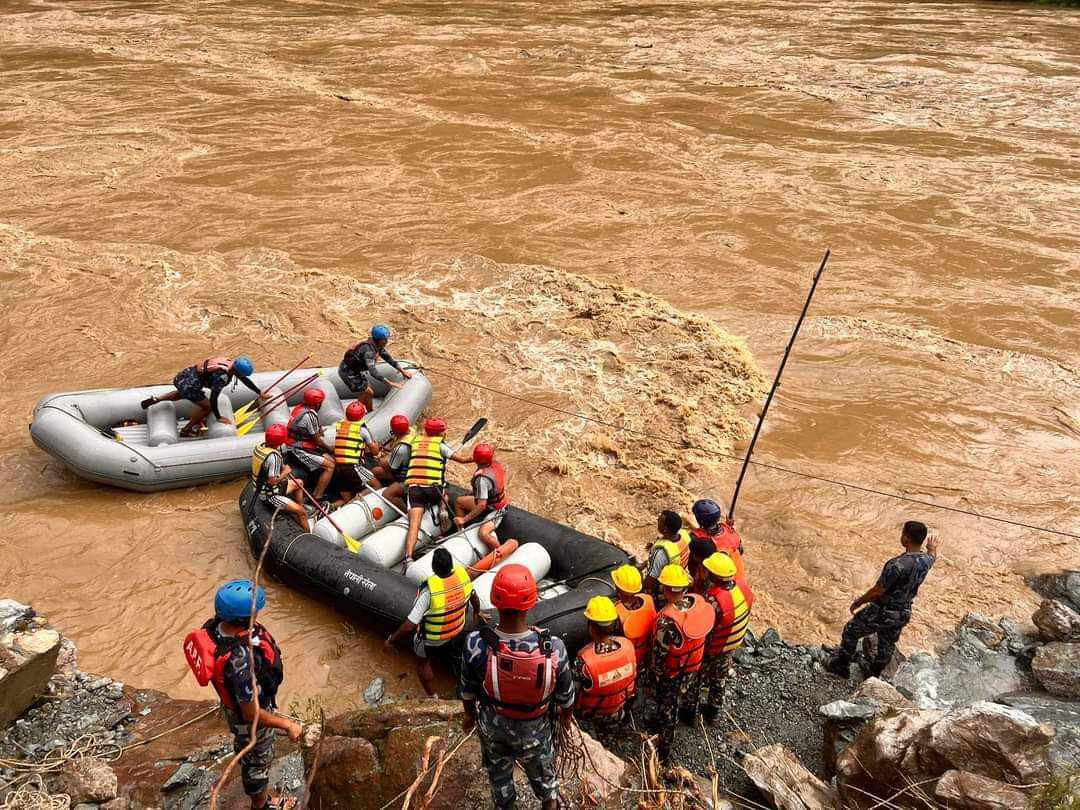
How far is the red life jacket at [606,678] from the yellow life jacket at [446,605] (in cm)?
94

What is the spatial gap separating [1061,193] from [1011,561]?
36.6 ft

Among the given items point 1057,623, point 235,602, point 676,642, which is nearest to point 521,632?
point 676,642

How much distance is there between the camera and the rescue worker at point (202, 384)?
7.33 meters

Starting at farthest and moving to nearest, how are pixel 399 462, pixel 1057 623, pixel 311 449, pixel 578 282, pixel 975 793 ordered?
pixel 578 282 → pixel 311 449 → pixel 399 462 → pixel 1057 623 → pixel 975 793

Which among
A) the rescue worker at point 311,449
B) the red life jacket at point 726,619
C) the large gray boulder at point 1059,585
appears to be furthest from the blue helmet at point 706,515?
the large gray boulder at point 1059,585

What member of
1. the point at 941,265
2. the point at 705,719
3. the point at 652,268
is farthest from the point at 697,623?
the point at 941,265

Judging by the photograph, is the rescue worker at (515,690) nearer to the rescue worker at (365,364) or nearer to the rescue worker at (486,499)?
the rescue worker at (486,499)

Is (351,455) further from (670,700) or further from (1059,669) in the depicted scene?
(1059,669)

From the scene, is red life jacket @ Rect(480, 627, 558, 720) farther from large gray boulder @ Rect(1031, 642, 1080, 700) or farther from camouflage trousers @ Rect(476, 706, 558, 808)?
large gray boulder @ Rect(1031, 642, 1080, 700)

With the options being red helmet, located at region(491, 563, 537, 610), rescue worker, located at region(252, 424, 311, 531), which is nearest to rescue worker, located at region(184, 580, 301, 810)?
red helmet, located at region(491, 563, 537, 610)

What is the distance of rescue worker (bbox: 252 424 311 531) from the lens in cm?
605

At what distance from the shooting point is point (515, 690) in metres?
3.26

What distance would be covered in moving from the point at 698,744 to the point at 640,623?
2.97 feet

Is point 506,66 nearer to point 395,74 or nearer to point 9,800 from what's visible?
point 395,74
